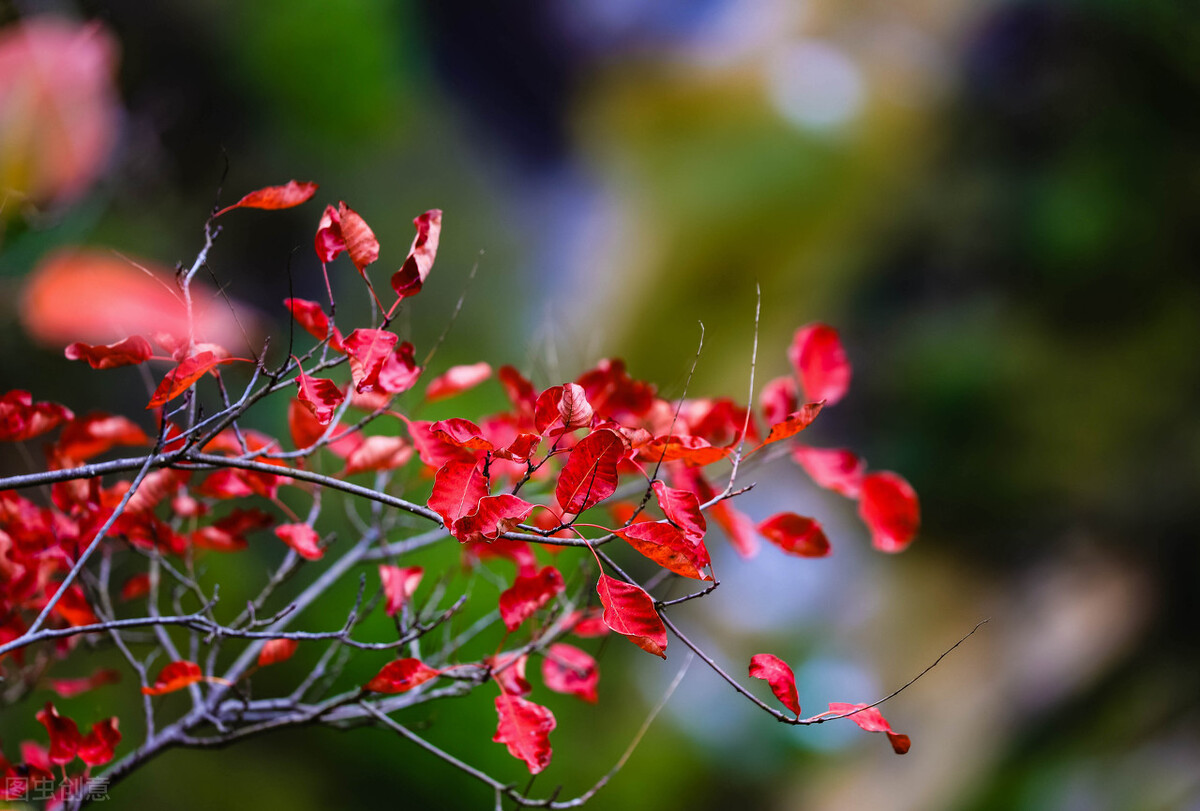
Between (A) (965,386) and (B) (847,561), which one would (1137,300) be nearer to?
(A) (965,386)

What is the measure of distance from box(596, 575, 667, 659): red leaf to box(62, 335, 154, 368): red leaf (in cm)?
27

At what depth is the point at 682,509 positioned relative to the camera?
370 millimetres

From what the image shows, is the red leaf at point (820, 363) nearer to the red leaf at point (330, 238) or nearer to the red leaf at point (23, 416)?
the red leaf at point (330, 238)

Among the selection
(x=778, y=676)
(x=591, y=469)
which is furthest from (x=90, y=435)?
(x=778, y=676)

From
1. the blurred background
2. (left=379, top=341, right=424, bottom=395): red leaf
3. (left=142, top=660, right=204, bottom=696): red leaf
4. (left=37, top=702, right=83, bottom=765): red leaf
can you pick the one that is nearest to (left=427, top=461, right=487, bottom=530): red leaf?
(left=379, top=341, right=424, bottom=395): red leaf

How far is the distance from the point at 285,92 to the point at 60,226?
1.53 ft

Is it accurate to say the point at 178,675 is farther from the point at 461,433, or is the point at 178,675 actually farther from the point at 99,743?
the point at 461,433

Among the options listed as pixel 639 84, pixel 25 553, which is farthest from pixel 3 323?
pixel 639 84

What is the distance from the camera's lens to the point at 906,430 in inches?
56.3

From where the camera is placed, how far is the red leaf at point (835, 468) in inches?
21.0

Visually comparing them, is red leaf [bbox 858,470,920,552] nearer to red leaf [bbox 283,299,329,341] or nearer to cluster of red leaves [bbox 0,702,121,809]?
red leaf [bbox 283,299,329,341]

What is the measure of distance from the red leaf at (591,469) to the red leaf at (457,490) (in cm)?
4

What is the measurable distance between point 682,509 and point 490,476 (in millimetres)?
134

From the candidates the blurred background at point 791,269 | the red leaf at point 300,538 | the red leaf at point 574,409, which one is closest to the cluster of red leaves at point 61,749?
the red leaf at point 300,538
